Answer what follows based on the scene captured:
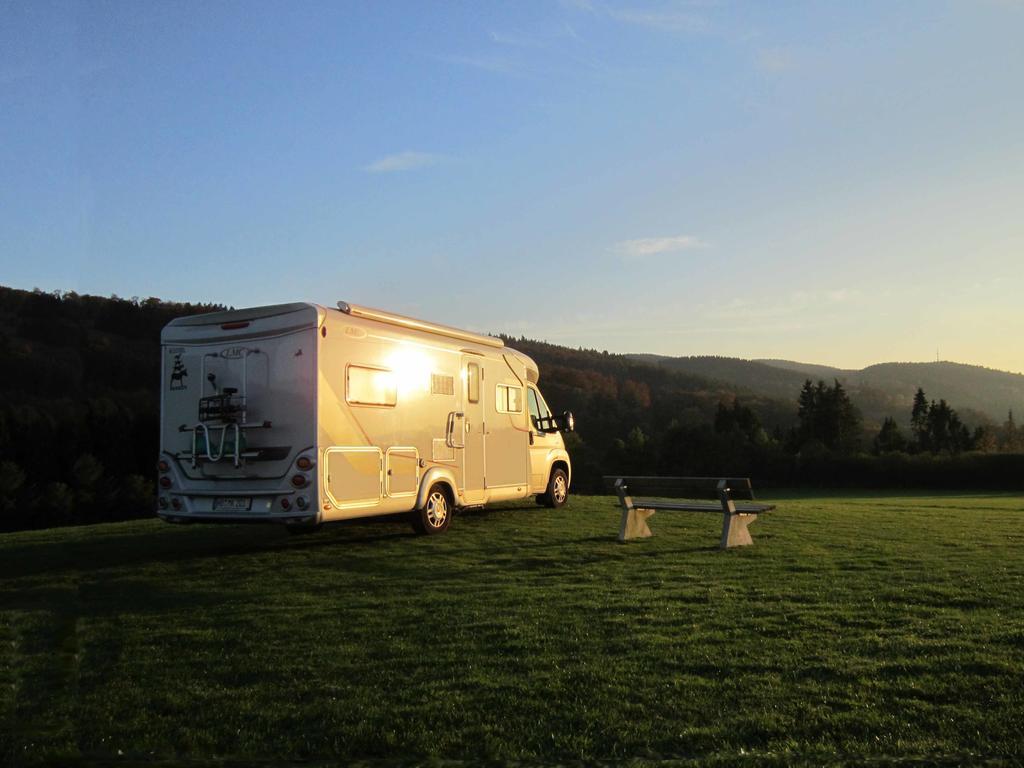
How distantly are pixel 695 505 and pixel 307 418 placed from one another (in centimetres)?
485

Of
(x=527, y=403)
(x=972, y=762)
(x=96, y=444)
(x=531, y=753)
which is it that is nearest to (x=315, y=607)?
(x=531, y=753)

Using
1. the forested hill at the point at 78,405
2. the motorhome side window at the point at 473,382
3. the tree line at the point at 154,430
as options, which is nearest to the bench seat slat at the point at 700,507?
the motorhome side window at the point at 473,382

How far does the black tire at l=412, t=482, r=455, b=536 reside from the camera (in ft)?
36.9

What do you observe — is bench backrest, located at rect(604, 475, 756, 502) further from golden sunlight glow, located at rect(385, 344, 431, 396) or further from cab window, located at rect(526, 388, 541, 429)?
cab window, located at rect(526, 388, 541, 429)

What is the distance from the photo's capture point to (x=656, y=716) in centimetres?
418

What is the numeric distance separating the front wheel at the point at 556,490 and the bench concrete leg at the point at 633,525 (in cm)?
369

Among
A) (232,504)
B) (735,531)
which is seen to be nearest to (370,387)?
(232,504)

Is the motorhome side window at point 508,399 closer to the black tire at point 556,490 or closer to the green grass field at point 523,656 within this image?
the black tire at point 556,490

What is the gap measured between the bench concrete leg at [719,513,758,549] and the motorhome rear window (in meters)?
4.21

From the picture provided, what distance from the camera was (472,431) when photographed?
12305mm

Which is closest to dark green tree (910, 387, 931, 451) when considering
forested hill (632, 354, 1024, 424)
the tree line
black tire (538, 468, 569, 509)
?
the tree line

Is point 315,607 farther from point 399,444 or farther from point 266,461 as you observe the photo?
point 399,444

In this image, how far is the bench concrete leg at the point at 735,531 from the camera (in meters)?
10.0

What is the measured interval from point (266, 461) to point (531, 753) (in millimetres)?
6530
